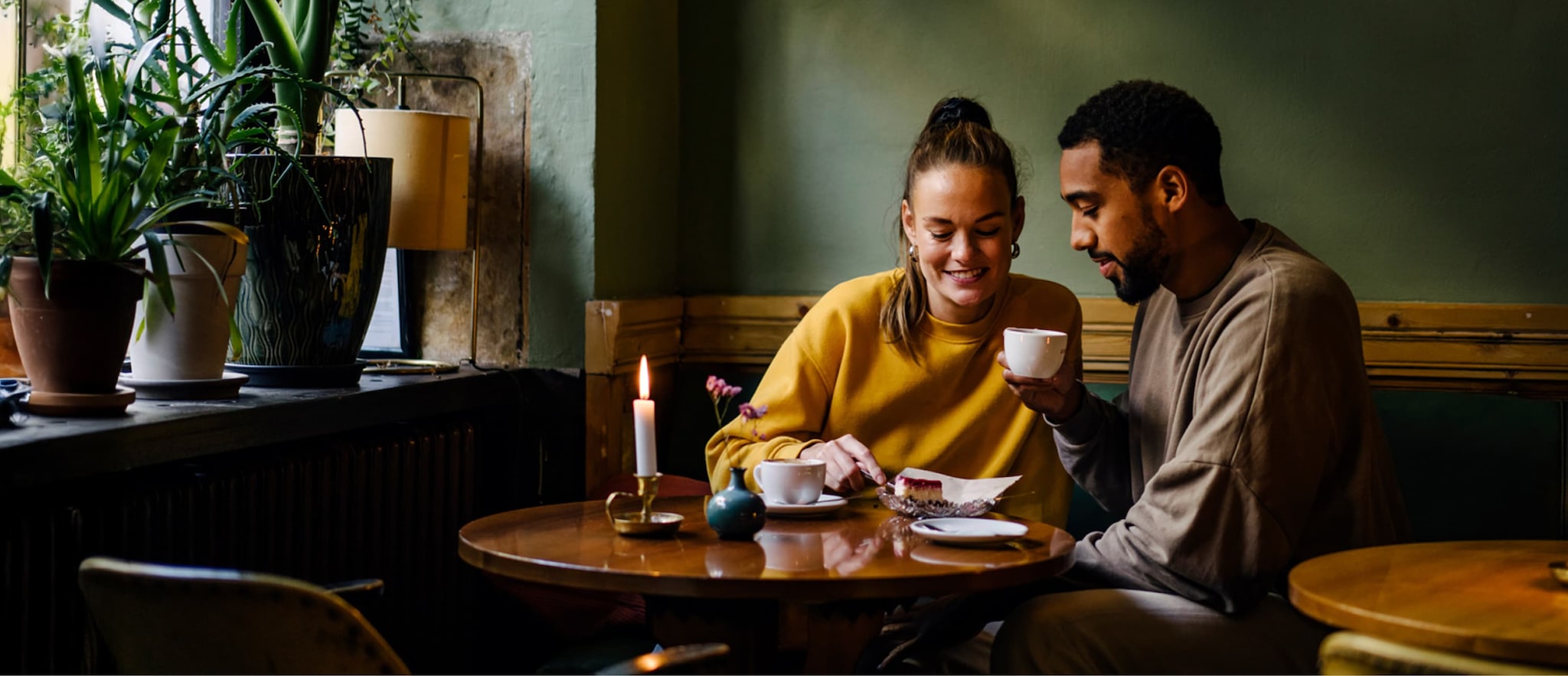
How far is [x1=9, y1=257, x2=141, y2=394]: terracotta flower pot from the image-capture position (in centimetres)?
197

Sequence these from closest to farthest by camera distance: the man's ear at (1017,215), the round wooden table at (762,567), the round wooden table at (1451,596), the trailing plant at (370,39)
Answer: the round wooden table at (1451,596), the round wooden table at (762,567), the man's ear at (1017,215), the trailing plant at (370,39)

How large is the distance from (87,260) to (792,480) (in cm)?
112

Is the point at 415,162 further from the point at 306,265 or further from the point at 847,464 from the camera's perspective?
the point at 847,464

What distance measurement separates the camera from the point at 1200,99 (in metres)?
3.08

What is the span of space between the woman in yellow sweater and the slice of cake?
1.14ft

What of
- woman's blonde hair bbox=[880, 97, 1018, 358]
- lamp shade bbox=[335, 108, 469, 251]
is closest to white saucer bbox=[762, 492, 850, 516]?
woman's blonde hair bbox=[880, 97, 1018, 358]

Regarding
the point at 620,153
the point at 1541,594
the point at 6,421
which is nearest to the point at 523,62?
the point at 620,153

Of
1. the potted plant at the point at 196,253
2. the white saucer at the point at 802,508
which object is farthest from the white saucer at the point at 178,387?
the white saucer at the point at 802,508

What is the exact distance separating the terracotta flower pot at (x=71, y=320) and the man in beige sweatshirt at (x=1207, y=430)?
1.40 metres

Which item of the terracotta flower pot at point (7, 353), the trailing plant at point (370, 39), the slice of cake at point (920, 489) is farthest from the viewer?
the trailing plant at point (370, 39)

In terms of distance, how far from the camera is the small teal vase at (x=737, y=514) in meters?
1.88

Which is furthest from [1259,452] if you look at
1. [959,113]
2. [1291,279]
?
[959,113]

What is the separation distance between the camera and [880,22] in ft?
10.9

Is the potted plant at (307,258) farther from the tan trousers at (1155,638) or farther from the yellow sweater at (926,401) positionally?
the tan trousers at (1155,638)
